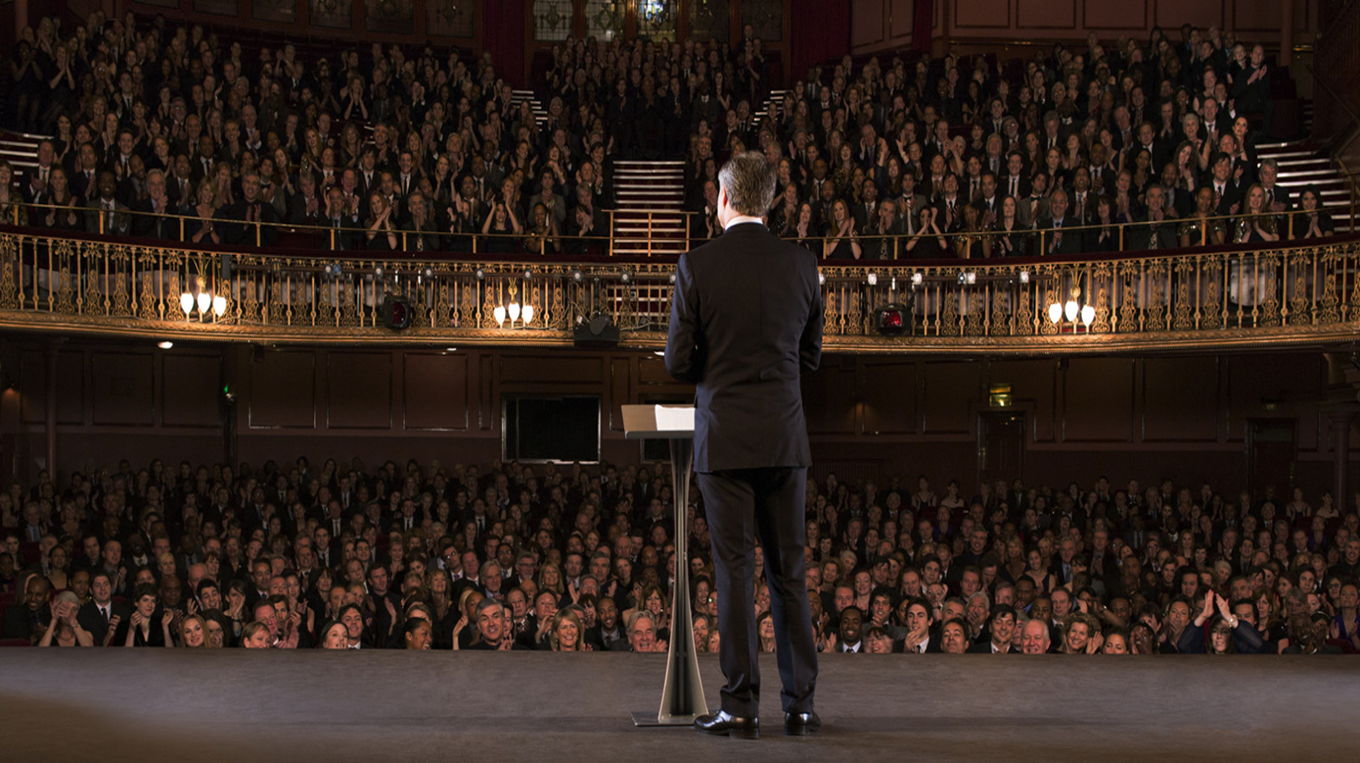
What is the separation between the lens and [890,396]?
17016mm

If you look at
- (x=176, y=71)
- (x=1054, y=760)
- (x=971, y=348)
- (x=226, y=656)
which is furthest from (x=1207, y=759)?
(x=176, y=71)

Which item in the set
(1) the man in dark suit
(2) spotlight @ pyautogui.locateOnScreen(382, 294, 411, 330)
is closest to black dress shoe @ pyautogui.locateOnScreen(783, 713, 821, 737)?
(1) the man in dark suit

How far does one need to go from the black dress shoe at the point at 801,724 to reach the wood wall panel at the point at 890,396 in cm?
1418

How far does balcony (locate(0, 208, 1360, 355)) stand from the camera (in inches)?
446

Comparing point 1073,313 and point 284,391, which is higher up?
point 1073,313

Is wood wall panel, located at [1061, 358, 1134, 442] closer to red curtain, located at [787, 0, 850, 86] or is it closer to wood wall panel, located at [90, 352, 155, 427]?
red curtain, located at [787, 0, 850, 86]

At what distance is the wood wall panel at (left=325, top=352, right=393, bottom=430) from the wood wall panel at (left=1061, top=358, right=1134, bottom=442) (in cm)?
850

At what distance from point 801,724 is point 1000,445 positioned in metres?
14.2

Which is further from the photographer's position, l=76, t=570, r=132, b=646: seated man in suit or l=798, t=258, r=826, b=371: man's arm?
l=76, t=570, r=132, b=646: seated man in suit

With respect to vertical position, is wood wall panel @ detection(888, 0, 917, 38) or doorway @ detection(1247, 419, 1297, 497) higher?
wood wall panel @ detection(888, 0, 917, 38)

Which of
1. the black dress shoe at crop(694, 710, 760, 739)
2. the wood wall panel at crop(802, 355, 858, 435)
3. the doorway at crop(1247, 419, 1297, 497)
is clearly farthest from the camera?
the wood wall panel at crop(802, 355, 858, 435)

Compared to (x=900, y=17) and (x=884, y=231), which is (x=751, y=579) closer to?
(x=884, y=231)

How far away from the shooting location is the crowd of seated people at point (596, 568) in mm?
7309

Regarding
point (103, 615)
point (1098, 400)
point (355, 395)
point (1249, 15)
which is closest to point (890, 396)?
point (1098, 400)
